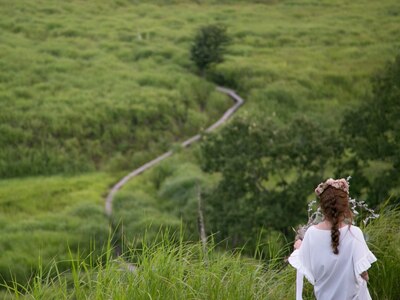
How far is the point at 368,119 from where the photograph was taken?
23406 mm

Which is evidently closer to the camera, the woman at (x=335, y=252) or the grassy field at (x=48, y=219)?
the woman at (x=335, y=252)

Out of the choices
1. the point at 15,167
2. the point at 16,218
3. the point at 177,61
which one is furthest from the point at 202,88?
the point at 16,218

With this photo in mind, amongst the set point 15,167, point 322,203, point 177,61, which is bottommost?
point 15,167

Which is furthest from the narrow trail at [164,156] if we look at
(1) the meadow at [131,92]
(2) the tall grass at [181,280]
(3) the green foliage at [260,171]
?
(2) the tall grass at [181,280]

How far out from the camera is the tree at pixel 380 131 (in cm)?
2153

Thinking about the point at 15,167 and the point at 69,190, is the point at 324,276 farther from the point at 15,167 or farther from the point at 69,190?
the point at 15,167

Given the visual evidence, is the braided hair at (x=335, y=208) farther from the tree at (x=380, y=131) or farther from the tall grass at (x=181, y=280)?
the tree at (x=380, y=131)

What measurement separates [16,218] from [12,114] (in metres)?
14.8

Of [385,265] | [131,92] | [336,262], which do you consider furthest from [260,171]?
[131,92]

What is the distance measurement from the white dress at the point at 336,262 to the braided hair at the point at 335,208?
6cm

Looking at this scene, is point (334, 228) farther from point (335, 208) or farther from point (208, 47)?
point (208, 47)

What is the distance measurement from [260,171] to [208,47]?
2907 cm

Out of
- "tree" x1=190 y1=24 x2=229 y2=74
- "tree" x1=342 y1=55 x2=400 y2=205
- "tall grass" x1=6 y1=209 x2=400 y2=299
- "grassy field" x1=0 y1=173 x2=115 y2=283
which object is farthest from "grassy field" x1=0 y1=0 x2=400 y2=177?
"tall grass" x1=6 y1=209 x2=400 y2=299

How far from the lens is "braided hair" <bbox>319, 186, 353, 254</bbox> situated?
4973 millimetres
